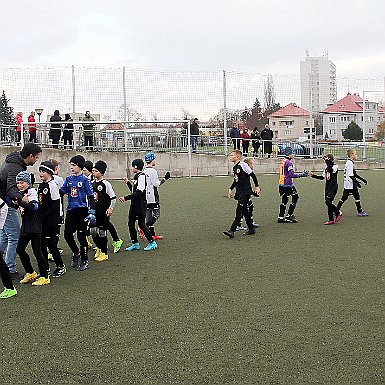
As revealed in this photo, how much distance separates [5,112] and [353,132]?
23961 mm

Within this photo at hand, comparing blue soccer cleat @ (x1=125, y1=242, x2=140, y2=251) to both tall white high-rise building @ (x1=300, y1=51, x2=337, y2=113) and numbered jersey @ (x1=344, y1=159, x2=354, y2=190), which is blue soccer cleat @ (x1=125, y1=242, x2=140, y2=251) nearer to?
numbered jersey @ (x1=344, y1=159, x2=354, y2=190)

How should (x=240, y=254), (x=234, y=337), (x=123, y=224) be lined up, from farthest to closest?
1. (x=123, y=224)
2. (x=240, y=254)
3. (x=234, y=337)

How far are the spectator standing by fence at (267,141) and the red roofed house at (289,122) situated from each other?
1.42 meters

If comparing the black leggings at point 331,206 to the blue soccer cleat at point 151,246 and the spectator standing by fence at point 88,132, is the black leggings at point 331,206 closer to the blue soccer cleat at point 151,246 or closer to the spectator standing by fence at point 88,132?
the blue soccer cleat at point 151,246

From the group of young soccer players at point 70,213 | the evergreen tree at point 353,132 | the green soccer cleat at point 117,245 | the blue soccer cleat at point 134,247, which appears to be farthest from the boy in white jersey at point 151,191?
the evergreen tree at point 353,132

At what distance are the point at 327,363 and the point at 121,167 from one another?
23174 mm

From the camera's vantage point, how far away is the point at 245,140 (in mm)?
30391

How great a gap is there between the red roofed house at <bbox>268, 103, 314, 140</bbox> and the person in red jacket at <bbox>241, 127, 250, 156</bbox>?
8.41 feet

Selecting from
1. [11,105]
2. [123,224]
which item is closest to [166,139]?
[11,105]

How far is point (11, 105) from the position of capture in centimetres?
2823

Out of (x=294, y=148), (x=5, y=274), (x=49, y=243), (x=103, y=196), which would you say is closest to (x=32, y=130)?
(x=294, y=148)

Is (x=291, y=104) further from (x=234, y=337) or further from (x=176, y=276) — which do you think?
(x=234, y=337)

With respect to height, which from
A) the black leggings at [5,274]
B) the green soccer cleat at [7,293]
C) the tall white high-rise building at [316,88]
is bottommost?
the green soccer cleat at [7,293]

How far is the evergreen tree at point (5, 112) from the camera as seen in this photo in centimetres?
2794
